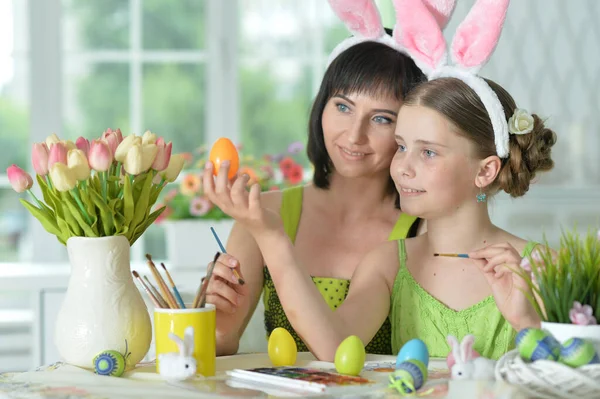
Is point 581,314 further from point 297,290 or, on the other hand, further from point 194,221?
point 194,221

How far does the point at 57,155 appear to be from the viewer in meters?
1.25

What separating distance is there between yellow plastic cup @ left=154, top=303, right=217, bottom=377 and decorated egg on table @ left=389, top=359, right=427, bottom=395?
273 millimetres

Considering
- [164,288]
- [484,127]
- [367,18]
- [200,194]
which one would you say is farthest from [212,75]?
[164,288]

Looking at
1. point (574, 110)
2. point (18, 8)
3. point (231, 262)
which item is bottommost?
point (231, 262)

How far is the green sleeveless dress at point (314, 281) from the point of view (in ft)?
6.03

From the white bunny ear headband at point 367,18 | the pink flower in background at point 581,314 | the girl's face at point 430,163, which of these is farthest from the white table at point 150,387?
the white bunny ear headband at point 367,18

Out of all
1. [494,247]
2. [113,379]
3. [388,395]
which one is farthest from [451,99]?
[113,379]

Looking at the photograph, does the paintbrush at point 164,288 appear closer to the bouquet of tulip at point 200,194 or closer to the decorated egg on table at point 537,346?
the decorated egg on table at point 537,346

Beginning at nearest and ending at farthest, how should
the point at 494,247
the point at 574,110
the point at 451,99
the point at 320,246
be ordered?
the point at 494,247 < the point at 451,99 < the point at 320,246 < the point at 574,110

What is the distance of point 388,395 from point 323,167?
103 cm

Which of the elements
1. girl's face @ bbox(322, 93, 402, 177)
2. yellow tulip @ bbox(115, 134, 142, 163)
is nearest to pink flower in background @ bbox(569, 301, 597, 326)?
yellow tulip @ bbox(115, 134, 142, 163)

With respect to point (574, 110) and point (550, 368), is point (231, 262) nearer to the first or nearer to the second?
point (550, 368)

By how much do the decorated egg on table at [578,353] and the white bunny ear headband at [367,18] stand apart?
914 mm

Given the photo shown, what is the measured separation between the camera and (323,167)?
82.7 inches
